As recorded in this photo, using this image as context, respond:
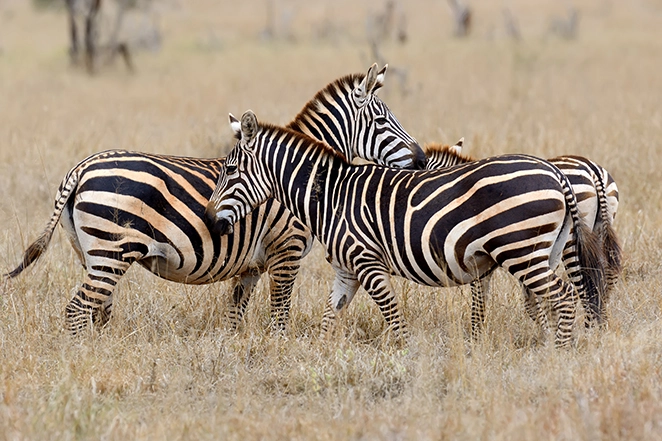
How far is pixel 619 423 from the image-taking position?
399cm

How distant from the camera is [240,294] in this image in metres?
6.54

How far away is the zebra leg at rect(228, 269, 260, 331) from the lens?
643 centimetres

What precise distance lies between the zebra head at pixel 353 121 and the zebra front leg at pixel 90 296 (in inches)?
76.3

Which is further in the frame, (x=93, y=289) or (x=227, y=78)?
(x=227, y=78)

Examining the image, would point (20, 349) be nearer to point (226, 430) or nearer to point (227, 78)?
point (226, 430)

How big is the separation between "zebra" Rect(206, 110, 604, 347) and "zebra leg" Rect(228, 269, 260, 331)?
781mm

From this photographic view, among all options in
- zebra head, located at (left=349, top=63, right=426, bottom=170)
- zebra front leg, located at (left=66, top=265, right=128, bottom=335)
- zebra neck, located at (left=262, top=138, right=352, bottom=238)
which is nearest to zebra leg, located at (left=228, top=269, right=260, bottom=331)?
zebra neck, located at (left=262, top=138, right=352, bottom=238)

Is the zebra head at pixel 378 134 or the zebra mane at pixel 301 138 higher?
the zebra head at pixel 378 134

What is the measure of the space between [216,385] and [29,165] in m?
6.54

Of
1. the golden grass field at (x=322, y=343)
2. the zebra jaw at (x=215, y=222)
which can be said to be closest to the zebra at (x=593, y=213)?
the golden grass field at (x=322, y=343)

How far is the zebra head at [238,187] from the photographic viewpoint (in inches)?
226

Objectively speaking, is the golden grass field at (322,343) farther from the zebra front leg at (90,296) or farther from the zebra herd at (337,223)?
the zebra herd at (337,223)

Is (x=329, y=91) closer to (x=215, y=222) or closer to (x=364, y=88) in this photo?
(x=364, y=88)

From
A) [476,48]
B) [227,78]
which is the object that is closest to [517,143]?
[227,78]
